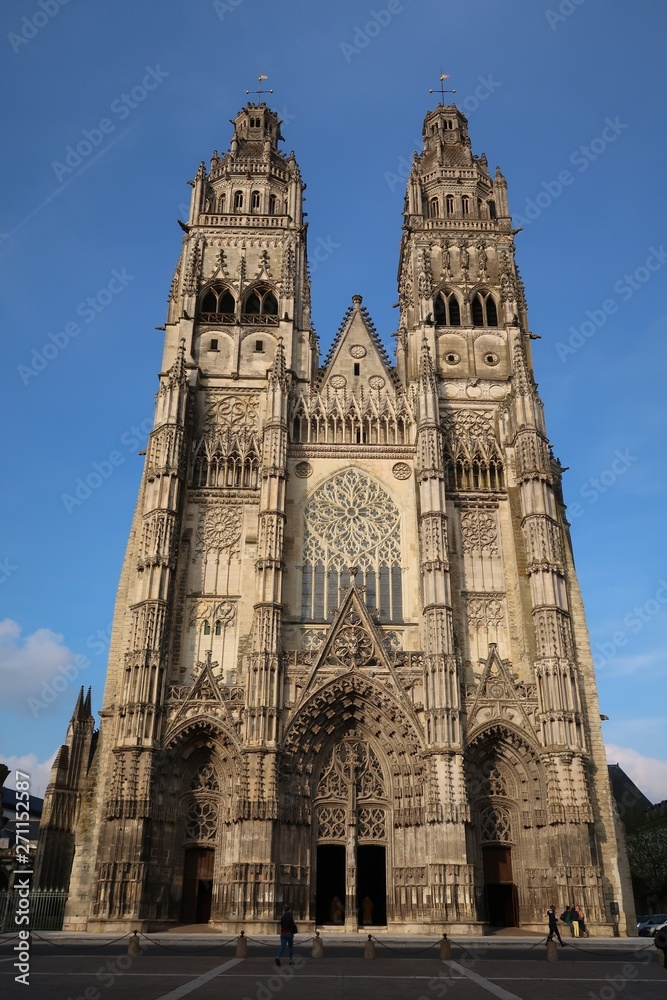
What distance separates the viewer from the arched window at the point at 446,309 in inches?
1576

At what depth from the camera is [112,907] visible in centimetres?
2561

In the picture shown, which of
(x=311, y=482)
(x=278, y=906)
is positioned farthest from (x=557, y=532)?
(x=278, y=906)

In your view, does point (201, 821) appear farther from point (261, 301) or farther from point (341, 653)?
point (261, 301)

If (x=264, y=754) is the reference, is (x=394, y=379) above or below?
above

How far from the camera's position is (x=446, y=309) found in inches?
1582

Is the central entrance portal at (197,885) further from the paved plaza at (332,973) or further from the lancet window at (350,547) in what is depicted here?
the lancet window at (350,547)

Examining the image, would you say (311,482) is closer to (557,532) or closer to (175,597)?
(175,597)

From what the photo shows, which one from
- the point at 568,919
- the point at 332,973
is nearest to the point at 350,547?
the point at 568,919

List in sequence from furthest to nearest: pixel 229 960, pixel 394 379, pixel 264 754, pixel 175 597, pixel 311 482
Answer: pixel 394 379 < pixel 311 482 < pixel 175 597 < pixel 264 754 < pixel 229 960

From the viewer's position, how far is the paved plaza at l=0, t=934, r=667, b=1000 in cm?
1185

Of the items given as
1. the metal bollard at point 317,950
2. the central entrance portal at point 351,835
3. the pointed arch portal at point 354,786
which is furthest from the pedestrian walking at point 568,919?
the metal bollard at point 317,950

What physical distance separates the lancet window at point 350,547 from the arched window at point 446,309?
9952mm

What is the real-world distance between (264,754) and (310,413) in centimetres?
1553

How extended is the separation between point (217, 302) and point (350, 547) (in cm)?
1474
